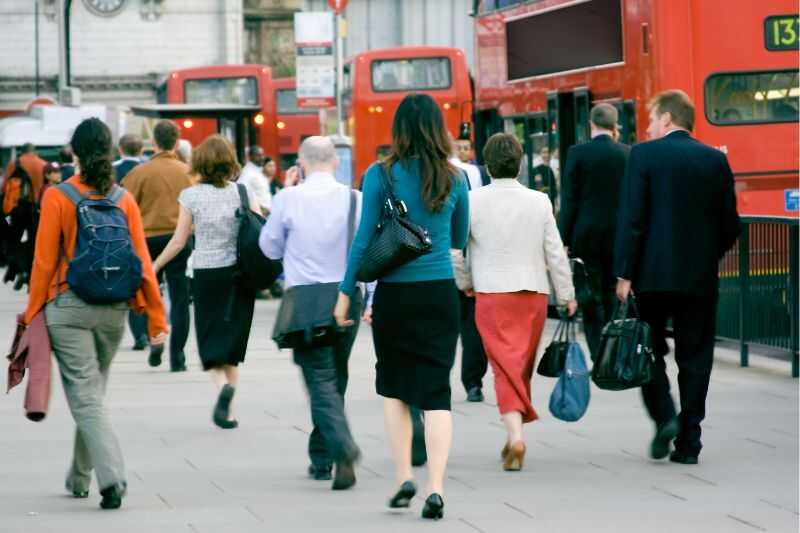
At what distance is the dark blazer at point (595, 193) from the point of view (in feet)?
35.5

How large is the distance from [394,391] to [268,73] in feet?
102

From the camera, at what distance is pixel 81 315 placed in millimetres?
7570

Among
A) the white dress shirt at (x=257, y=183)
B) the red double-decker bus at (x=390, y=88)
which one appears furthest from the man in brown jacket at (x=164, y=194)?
the red double-decker bus at (x=390, y=88)

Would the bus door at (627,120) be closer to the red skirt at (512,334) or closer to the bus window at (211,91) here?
the red skirt at (512,334)

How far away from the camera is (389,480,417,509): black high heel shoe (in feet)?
24.4

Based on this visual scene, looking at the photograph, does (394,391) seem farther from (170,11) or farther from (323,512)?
(170,11)

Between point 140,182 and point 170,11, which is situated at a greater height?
point 170,11

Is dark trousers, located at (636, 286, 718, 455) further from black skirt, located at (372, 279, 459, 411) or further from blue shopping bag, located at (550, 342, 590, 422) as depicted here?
black skirt, located at (372, 279, 459, 411)

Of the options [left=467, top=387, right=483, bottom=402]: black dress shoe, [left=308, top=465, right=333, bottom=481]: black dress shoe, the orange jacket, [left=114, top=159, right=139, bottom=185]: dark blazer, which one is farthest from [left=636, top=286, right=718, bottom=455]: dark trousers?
[left=114, top=159, right=139, bottom=185]: dark blazer

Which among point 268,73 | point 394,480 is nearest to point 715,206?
point 394,480

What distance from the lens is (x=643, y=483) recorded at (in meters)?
8.20

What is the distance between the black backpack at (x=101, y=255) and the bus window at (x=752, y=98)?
8.10 metres

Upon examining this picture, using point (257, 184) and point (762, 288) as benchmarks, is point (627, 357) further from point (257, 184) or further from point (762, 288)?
point (257, 184)

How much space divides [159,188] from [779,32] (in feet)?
16.4
